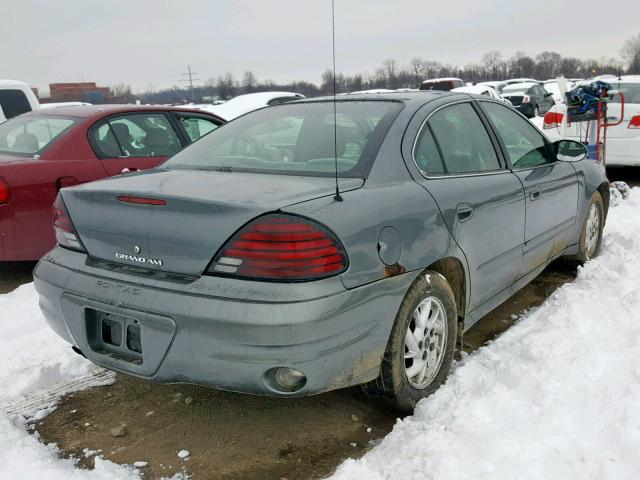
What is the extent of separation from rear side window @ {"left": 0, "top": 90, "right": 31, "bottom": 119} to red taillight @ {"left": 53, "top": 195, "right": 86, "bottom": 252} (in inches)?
269

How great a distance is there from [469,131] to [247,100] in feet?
46.2

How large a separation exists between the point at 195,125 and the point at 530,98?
1986 centimetres

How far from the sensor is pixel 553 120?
28.9 feet

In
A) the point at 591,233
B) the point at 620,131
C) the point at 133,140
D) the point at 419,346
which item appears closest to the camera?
the point at 419,346

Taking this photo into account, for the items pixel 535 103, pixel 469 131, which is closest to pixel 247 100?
pixel 535 103

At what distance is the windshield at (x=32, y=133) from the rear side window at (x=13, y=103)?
11.3 feet

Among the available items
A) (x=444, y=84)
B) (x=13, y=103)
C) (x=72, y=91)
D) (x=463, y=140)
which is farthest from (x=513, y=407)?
(x=72, y=91)

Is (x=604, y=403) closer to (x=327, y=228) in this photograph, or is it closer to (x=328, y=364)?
(x=328, y=364)

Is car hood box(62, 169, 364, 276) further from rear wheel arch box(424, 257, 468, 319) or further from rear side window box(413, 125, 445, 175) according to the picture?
rear wheel arch box(424, 257, 468, 319)

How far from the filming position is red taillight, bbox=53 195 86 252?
2.74 m

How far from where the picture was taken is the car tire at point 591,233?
472 cm

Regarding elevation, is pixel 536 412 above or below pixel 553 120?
below

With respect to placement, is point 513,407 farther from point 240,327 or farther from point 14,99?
point 14,99

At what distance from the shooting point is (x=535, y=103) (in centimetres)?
2380
